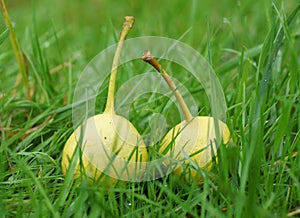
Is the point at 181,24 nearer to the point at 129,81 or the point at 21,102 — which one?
the point at 129,81

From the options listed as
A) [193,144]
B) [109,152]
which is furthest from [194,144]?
[109,152]

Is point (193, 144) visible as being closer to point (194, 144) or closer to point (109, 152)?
point (194, 144)

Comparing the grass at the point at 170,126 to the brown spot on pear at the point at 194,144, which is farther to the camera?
the brown spot on pear at the point at 194,144

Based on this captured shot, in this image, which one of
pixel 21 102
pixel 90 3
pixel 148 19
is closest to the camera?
pixel 21 102

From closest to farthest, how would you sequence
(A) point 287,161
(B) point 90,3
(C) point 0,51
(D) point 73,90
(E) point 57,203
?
(E) point 57,203 → (A) point 287,161 → (D) point 73,90 → (C) point 0,51 → (B) point 90,3

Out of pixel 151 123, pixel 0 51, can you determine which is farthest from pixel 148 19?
pixel 151 123

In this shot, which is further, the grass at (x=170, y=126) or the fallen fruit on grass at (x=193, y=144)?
the fallen fruit on grass at (x=193, y=144)

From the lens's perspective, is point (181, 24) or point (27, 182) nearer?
point (27, 182)

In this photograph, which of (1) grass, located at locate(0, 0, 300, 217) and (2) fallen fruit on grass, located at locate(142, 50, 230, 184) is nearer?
(1) grass, located at locate(0, 0, 300, 217)
